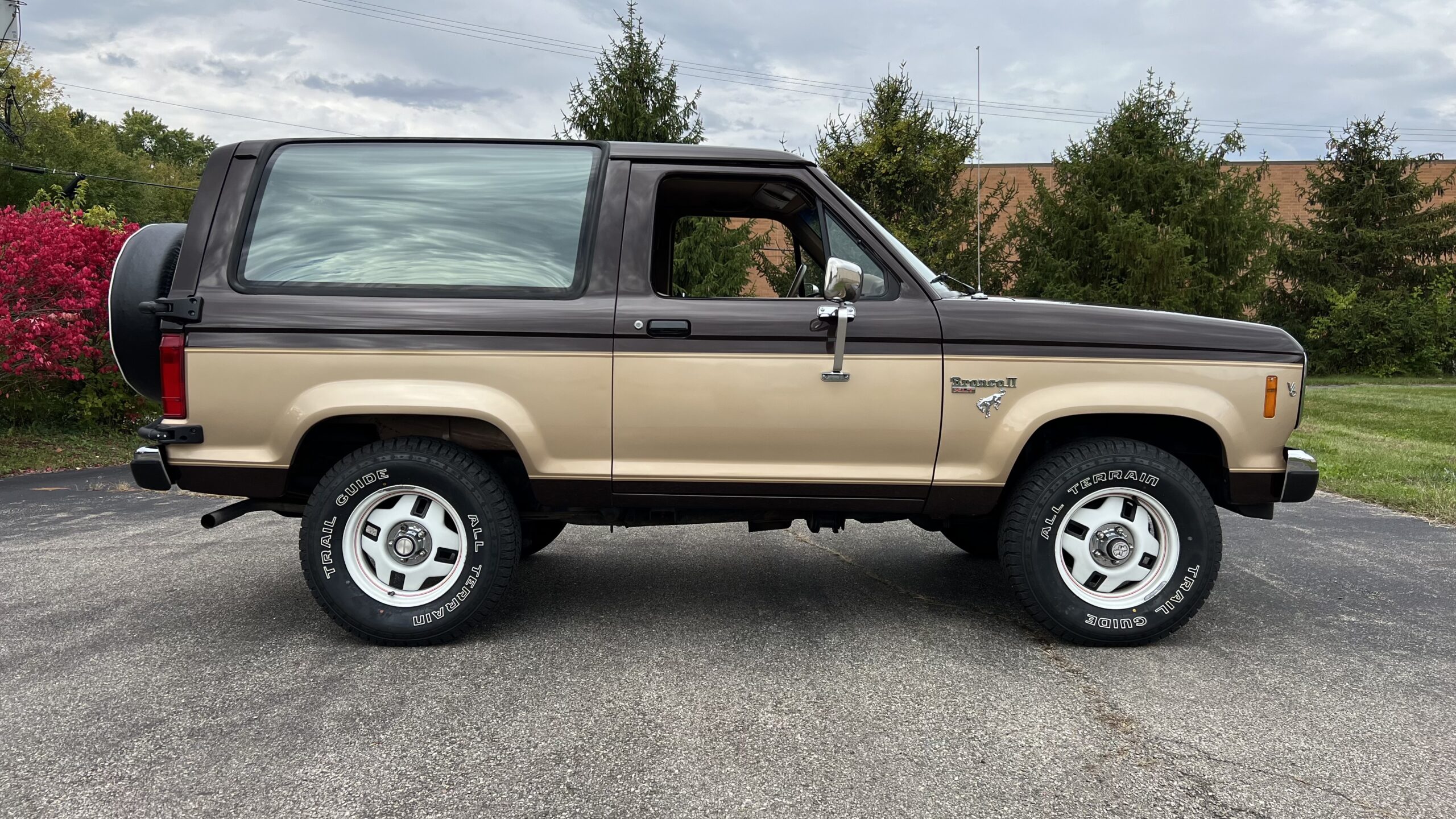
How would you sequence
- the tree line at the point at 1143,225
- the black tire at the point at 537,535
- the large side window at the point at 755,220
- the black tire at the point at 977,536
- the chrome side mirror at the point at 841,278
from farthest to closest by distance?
the tree line at the point at 1143,225, the black tire at the point at 537,535, the black tire at the point at 977,536, the large side window at the point at 755,220, the chrome side mirror at the point at 841,278

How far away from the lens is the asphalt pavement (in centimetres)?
249

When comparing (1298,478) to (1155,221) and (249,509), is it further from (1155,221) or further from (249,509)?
(1155,221)

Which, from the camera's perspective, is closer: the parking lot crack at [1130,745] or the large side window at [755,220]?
the parking lot crack at [1130,745]

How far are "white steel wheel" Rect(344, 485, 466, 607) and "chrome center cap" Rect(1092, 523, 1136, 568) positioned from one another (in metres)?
2.56

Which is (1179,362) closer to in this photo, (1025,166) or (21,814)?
(21,814)

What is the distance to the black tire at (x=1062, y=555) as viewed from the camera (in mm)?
3639

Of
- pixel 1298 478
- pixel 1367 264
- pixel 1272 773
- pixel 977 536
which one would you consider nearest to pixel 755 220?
pixel 977 536

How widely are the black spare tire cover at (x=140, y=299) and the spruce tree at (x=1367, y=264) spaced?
26546mm

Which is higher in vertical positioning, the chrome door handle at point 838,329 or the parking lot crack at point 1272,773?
the chrome door handle at point 838,329

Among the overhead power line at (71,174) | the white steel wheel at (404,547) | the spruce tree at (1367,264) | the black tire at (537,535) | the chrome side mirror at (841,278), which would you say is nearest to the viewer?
the chrome side mirror at (841,278)

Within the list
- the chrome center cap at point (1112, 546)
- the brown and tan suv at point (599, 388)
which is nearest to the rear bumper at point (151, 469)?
the brown and tan suv at point (599, 388)

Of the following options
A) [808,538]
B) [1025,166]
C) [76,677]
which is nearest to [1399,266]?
[1025,166]

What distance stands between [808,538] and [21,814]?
4.23 metres

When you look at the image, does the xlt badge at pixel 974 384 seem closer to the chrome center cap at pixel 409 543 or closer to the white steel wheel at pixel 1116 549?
the white steel wheel at pixel 1116 549
